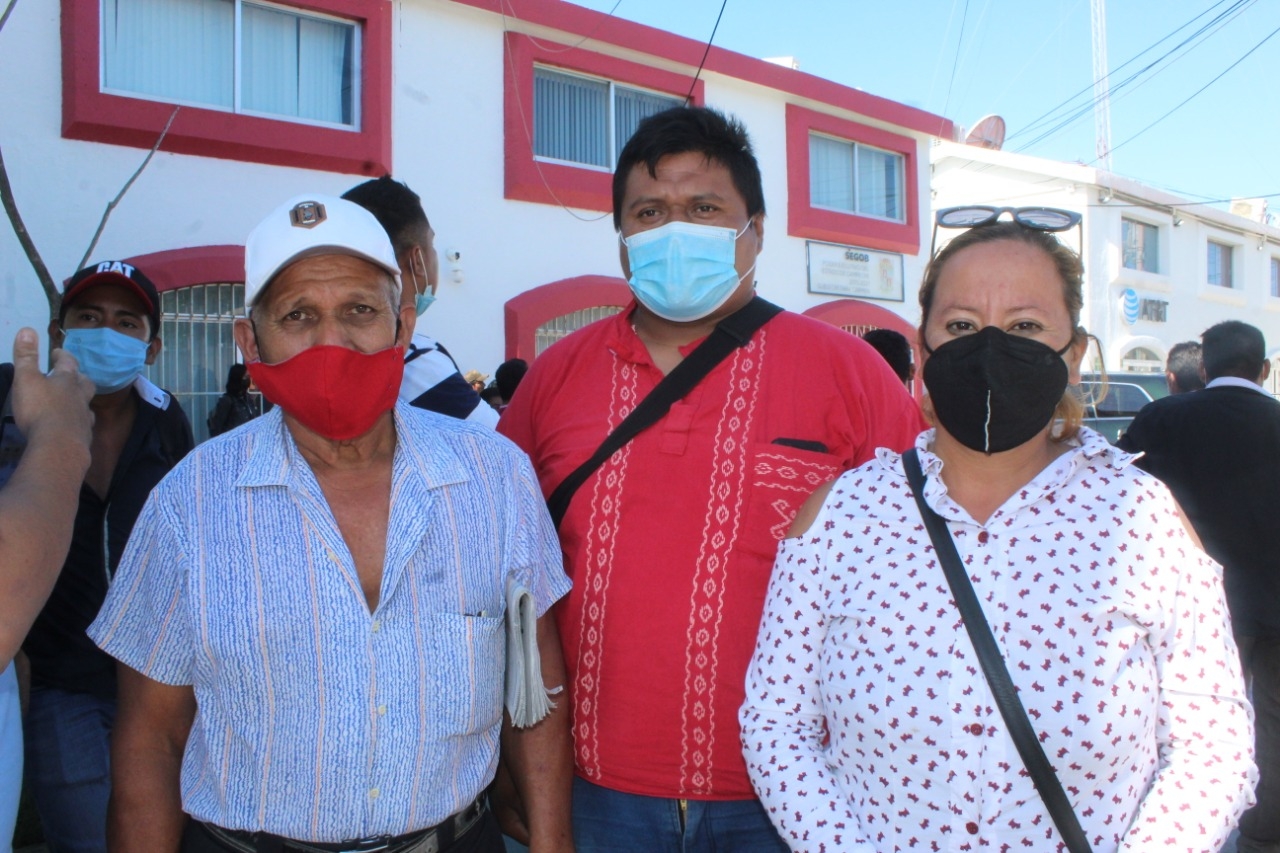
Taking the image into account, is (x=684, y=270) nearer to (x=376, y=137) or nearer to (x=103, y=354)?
(x=103, y=354)

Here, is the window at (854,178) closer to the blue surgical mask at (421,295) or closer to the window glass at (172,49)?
the window glass at (172,49)

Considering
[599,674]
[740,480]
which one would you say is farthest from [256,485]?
[740,480]

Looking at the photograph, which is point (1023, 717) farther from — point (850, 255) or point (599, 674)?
point (850, 255)

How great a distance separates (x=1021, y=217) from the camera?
1848mm

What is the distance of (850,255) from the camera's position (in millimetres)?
11539

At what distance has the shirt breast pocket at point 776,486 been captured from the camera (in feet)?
6.57

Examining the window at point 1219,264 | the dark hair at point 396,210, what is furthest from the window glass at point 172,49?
the window at point 1219,264

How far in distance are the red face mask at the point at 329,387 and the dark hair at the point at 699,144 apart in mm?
845

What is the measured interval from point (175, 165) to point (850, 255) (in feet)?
24.6

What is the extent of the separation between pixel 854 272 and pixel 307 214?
1039 centimetres

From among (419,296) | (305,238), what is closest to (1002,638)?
(305,238)

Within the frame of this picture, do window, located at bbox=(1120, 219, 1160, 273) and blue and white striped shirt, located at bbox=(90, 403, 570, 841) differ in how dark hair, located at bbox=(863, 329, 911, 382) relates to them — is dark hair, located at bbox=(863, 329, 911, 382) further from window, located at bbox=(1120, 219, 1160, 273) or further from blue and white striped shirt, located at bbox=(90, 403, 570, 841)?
window, located at bbox=(1120, 219, 1160, 273)

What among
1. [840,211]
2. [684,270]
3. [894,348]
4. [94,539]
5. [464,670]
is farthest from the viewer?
[840,211]

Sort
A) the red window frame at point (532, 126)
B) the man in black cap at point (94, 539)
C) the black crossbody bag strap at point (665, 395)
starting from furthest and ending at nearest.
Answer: the red window frame at point (532, 126), the man in black cap at point (94, 539), the black crossbody bag strap at point (665, 395)
